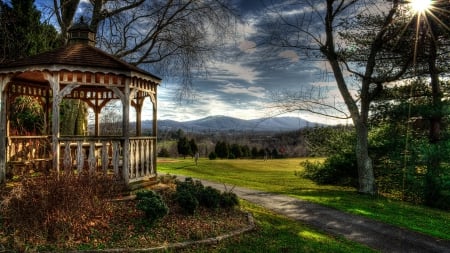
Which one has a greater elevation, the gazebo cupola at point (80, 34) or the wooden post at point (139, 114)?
the gazebo cupola at point (80, 34)

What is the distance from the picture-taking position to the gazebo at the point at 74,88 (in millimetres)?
9344

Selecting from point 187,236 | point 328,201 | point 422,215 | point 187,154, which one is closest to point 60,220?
point 187,236

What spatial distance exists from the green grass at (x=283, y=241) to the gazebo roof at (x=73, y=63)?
5533 mm

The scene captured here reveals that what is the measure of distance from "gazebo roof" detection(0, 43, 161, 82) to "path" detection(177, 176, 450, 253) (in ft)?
19.6

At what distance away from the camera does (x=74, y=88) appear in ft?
35.6

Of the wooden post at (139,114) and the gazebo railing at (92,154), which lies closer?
the gazebo railing at (92,154)

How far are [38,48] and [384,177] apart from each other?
55.5ft

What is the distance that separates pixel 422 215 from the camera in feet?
35.2

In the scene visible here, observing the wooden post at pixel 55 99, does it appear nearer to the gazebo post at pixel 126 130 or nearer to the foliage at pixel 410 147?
the gazebo post at pixel 126 130

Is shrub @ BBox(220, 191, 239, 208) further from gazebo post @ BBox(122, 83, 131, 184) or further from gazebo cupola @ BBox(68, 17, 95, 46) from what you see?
gazebo cupola @ BBox(68, 17, 95, 46)

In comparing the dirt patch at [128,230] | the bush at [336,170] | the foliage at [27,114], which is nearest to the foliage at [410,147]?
the bush at [336,170]

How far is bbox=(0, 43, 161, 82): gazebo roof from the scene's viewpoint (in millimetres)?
9219

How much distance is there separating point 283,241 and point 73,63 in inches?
272

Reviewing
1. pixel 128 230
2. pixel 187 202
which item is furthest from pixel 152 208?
pixel 187 202
